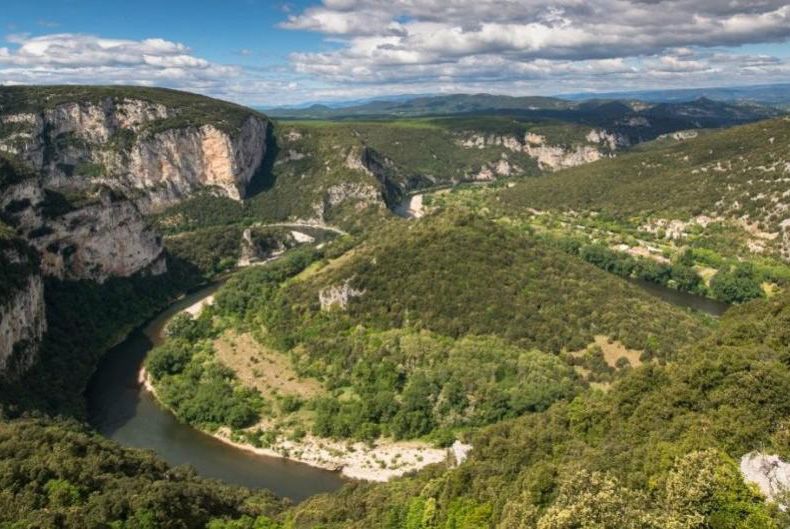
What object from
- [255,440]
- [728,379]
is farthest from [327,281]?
[728,379]

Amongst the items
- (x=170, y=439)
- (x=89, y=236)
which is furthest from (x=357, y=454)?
(x=89, y=236)

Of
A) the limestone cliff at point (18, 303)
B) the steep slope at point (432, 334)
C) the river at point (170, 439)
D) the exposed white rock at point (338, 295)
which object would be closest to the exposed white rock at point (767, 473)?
the steep slope at point (432, 334)

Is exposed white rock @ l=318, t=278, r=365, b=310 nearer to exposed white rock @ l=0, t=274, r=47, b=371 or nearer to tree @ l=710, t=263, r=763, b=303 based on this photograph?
exposed white rock @ l=0, t=274, r=47, b=371

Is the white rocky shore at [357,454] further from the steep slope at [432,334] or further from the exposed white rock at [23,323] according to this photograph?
the exposed white rock at [23,323]

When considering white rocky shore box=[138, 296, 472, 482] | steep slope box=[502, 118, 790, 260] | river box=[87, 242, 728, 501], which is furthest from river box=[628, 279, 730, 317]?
river box=[87, 242, 728, 501]

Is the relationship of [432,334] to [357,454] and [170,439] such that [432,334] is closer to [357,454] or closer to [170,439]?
[357,454]
